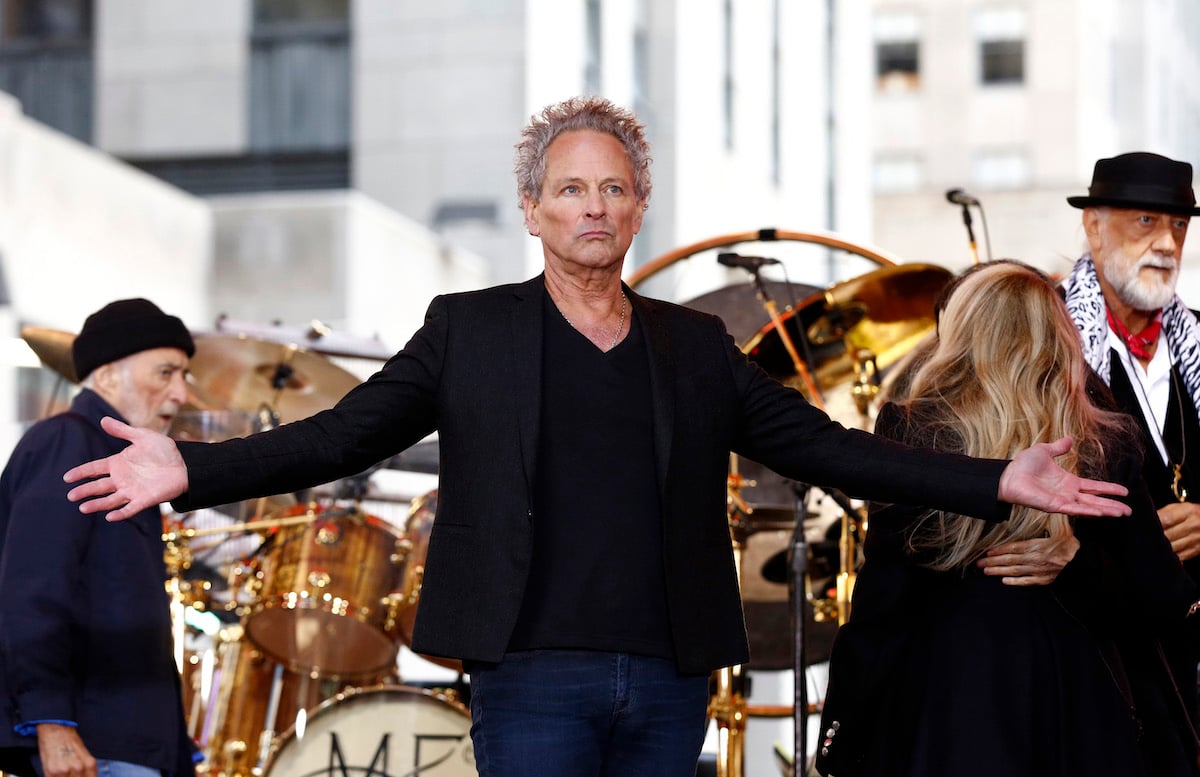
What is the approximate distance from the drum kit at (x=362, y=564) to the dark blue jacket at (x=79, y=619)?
152 centimetres

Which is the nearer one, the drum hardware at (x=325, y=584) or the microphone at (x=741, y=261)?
the microphone at (x=741, y=261)

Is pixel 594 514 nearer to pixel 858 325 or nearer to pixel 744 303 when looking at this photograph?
pixel 858 325

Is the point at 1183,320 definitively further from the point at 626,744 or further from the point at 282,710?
the point at 282,710

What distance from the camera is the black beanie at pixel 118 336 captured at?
18.1 ft

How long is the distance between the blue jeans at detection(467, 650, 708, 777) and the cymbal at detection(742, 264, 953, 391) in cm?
259

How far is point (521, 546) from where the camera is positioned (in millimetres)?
A: 3514

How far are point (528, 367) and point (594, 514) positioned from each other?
1.03 ft

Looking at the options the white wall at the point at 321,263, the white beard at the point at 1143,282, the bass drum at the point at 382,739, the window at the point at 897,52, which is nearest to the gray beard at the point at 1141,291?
the white beard at the point at 1143,282

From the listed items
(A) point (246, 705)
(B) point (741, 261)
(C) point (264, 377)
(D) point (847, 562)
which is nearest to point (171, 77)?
(C) point (264, 377)

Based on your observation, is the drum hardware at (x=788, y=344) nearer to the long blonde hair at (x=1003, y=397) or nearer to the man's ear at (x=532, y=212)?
the long blonde hair at (x=1003, y=397)

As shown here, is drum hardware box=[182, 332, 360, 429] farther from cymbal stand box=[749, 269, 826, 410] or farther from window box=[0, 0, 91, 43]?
window box=[0, 0, 91, 43]

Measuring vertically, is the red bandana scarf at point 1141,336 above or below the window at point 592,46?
below

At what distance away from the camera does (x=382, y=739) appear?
6777 mm

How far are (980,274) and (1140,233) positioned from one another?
1.15m
